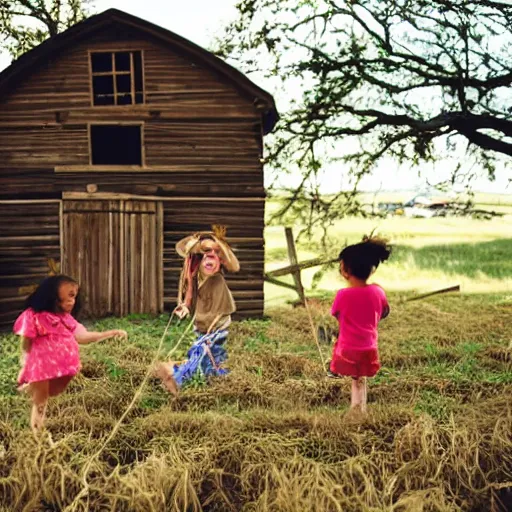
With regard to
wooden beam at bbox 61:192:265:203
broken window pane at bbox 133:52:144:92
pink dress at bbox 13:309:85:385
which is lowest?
pink dress at bbox 13:309:85:385

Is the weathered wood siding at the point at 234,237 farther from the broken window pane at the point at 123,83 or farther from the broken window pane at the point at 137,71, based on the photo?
the broken window pane at the point at 123,83

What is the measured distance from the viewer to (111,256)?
46.2 ft

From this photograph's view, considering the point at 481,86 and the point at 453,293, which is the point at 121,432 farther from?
the point at 453,293

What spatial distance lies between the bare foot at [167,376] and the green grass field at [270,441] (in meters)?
0.14

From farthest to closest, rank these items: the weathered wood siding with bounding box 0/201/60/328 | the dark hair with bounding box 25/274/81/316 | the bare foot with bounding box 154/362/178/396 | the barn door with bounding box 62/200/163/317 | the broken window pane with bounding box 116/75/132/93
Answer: the broken window pane with bounding box 116/75/132/93, the weathered wood siding with bounding box 0/201/60/328, the barn door with bounding box 62/200/163/317, the bare foot with bounding box 154/362/178/396, the dark hair with bounding box 25/274/81/316

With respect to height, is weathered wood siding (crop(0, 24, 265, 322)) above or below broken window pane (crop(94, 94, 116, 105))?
below

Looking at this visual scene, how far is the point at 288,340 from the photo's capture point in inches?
463

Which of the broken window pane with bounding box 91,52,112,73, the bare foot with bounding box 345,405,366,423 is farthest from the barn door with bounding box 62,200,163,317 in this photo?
the bare foot with bounding box 345,405,366,423

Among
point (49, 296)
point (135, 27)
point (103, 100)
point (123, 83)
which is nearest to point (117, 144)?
point (103, 100)

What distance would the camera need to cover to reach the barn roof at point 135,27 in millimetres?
13641

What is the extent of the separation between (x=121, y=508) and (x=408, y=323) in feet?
30.4

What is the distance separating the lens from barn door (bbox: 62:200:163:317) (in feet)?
46.1

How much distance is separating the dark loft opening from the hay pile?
10.3m

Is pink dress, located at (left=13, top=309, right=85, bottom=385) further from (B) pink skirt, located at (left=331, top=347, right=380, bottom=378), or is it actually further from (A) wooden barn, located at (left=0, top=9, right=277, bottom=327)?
(A) wooden barn, located at (left=0, top=9, right=277, bottom=327)
